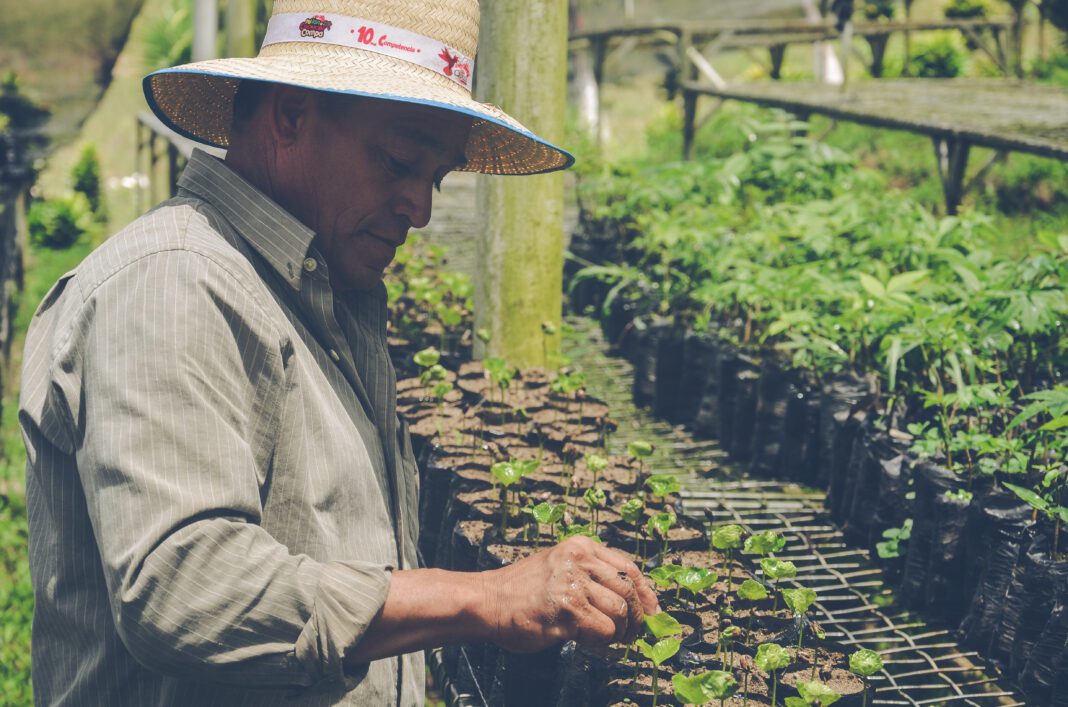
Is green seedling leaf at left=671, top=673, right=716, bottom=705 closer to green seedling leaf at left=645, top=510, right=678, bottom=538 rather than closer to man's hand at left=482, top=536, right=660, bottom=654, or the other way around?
man's hand at left=482, top=536, right=660, bottom=654

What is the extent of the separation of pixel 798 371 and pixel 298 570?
2734mm

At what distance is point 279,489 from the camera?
1395 millimetres

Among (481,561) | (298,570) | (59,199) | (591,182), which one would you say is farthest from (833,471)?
(59,199)

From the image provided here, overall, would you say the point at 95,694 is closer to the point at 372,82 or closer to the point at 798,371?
the point at 372,82

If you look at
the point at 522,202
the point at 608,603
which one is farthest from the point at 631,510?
the point at 522,202

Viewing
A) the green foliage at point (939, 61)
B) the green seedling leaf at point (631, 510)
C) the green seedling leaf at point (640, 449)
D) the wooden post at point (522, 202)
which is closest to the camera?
the green seedling leaf at point (631, 510)

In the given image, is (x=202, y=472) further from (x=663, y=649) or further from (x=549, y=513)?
(x=549, y=513)

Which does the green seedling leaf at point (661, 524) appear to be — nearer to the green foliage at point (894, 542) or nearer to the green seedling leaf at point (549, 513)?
the green seedling leaf at point (549, 513)

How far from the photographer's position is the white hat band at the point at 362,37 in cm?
158

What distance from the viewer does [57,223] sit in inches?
433

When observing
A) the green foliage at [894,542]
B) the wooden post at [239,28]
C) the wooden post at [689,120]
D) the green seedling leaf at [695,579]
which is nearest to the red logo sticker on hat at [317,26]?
the green seedling leaf at [695,579]

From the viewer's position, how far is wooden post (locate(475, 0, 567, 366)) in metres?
3.34

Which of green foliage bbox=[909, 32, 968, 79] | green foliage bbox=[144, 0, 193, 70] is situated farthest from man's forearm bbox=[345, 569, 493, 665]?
green foliage bbox=[144, 0, 193, 70]

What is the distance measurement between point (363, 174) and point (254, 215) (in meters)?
0.16
